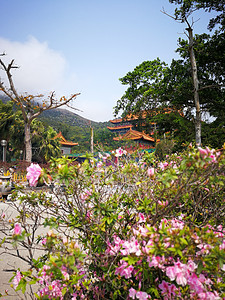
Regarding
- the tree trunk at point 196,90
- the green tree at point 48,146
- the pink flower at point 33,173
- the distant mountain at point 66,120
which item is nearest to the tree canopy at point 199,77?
the tree trunk at point 196,90

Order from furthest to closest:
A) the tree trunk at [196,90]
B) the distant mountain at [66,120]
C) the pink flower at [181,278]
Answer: the distant mountain at [66,120] → the tree trunk at [196,90] → the pink flower at [181,278]

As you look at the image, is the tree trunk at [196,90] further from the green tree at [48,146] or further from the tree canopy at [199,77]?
the green tree at [48,146]

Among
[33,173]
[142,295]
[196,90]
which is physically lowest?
[142,295]

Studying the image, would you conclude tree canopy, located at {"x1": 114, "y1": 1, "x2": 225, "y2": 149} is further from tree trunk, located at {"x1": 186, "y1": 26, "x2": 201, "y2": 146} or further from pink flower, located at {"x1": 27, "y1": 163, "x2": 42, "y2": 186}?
pink flower, located at {"x1": 27, "y1": 163, "x2": 42, "y2": 186}

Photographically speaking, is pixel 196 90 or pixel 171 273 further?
pixel 196 90

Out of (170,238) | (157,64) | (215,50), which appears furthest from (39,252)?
(157,64)

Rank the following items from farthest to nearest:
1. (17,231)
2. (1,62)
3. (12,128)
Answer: (12,128) < (1,62) < (17,231)

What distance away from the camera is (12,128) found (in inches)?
755

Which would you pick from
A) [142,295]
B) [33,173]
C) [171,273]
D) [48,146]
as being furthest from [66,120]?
[171,273]

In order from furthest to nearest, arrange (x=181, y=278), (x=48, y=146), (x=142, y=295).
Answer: (x=48, y=146), (x=142, y=295), (x=181, y=278)

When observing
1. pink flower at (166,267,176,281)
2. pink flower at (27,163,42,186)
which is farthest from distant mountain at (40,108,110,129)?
pink flower at (166,267,176,281)

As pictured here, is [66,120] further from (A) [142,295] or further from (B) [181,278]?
(B) [181,278]

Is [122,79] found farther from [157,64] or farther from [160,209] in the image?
[160,209]

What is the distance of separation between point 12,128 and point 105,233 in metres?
19.9
